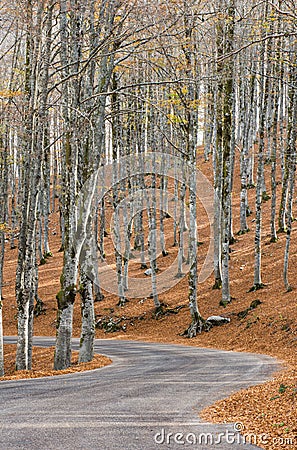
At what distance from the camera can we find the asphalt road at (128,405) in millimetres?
5621

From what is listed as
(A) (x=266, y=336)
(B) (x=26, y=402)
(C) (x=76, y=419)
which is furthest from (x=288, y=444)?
(A) (x=266, y=336)

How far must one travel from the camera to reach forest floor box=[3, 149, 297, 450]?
22.6 ft

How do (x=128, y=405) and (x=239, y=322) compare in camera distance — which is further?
(x=239, y=322)

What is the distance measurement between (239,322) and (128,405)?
38.7ft

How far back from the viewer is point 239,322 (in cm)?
1873

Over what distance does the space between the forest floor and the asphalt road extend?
0.45 metres

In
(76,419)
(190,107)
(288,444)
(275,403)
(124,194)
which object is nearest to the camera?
(288,444)

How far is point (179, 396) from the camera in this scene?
828 centimetres

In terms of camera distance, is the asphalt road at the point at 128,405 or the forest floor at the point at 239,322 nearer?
the asphalt road at the point at 128,405

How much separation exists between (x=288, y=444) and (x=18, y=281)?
9.77 meters

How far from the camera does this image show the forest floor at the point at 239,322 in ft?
22.6

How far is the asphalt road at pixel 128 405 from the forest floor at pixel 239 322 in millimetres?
446

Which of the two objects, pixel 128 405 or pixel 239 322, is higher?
pixel 128 405

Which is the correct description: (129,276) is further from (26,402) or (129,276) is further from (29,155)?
(26,402)
